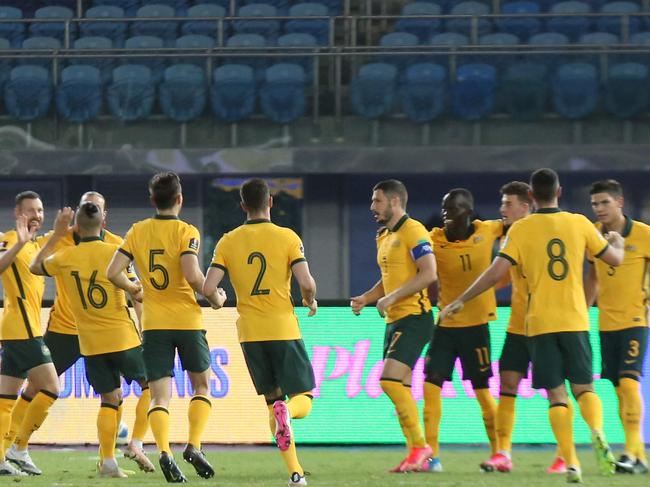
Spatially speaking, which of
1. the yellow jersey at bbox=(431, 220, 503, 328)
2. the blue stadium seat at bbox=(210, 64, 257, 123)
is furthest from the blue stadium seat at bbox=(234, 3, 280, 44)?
the yellow jersey at bbox=(431, 220, 503, 328)

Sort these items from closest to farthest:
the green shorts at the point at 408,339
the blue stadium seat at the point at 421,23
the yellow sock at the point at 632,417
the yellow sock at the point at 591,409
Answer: the yellow sock at the point at 591,409, the yellow sock at the point at 632,417, the green shorts at the point at 408,339, the blue stadium seat at the point at 421,23

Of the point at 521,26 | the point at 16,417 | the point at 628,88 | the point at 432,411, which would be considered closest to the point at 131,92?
the point at 521,26

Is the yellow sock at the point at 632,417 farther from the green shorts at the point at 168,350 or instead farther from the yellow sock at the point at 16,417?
the yellow sock at the point at 16,417

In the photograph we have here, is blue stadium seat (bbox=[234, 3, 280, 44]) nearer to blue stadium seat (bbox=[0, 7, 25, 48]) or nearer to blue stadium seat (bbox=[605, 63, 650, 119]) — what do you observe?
blue stadium seat (bbox=[0, 7, 25, 48])

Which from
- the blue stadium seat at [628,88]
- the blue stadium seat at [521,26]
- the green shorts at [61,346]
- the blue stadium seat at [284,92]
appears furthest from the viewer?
the blue stadium seat at [521,26]

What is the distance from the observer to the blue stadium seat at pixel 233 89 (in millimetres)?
16953

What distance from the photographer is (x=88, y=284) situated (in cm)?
866

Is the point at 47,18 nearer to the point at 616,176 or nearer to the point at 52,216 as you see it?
the point at 52,216

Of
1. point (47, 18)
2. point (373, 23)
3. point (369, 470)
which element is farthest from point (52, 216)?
point (369, 470)

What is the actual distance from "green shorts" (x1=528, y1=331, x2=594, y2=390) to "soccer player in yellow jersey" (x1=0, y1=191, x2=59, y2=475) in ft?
11.4

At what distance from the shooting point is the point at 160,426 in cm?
832

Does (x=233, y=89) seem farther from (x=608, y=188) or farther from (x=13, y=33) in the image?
(x=608, y=188)

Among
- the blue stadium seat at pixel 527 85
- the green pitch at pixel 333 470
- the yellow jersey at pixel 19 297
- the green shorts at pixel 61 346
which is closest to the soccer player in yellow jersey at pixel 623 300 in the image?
the green pitch at pixel 333 470

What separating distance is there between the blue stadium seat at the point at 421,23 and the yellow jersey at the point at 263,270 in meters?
10.00
